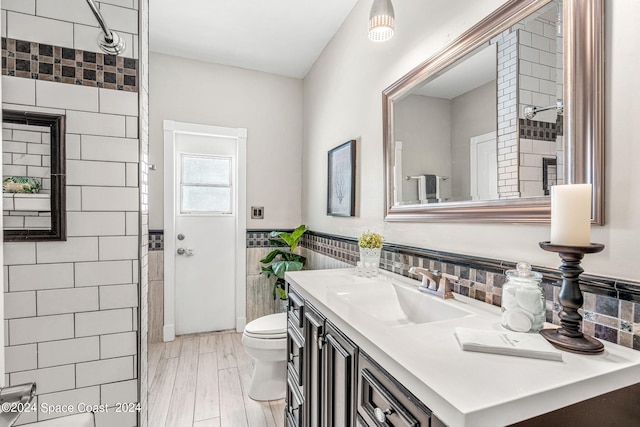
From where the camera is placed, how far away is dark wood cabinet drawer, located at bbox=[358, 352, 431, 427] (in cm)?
67

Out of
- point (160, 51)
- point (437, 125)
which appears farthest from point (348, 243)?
point (160, 51)

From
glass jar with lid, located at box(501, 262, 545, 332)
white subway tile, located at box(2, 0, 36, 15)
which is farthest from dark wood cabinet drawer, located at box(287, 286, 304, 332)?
white subway tile, located at box(2, 0, 36, 15)

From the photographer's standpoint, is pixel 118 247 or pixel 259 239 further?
pixel 259 239

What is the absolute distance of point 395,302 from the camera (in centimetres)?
144

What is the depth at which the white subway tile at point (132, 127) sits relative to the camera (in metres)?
1.60

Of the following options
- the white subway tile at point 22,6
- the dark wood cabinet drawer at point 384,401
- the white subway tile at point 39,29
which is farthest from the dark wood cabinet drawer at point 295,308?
the white subway tile at point 22,6

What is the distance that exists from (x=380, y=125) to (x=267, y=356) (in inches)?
64.2

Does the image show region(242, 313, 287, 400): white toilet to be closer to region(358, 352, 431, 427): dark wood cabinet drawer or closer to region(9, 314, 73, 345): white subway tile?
region(9, 314, 73, 345): white subway tile

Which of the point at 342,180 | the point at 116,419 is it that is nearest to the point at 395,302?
the point at 342,180

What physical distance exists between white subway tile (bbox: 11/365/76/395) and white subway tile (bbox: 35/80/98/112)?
4.02 ft

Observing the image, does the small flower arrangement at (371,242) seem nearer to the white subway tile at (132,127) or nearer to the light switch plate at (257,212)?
the white subway tile at (132,127)

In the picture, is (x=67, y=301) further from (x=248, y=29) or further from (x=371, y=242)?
(x=248, y=29)

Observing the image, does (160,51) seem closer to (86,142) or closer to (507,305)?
(86,142)

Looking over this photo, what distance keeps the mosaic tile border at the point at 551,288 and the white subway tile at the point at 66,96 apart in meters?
1.68
